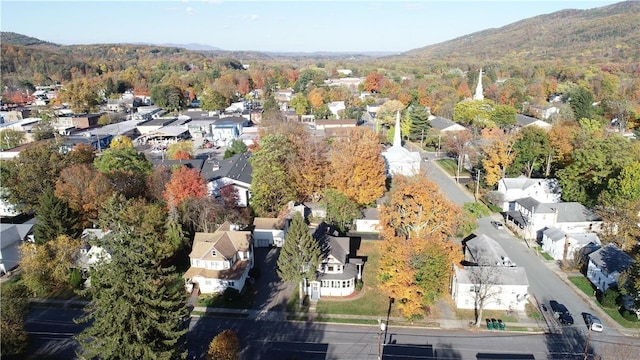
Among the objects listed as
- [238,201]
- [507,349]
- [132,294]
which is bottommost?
[507,349]

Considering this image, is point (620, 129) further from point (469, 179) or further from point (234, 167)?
point (234, 167)

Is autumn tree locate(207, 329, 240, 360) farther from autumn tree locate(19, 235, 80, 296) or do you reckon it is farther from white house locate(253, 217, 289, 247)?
autumn tree locate(19, 235, 80, 296)

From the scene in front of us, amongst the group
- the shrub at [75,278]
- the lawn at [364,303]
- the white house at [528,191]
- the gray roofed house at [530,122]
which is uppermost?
the gray roofed house at [530,122]

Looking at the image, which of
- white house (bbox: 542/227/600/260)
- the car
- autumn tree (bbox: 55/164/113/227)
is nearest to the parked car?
the car

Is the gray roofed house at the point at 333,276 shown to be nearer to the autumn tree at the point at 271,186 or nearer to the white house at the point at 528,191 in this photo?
the autumn tree at the point at 271,186

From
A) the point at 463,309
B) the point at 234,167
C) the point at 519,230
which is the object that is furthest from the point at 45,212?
the point at 519,230

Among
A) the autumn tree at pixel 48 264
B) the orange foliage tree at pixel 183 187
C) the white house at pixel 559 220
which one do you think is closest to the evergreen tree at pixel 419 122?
the white house at pixel 559 220
